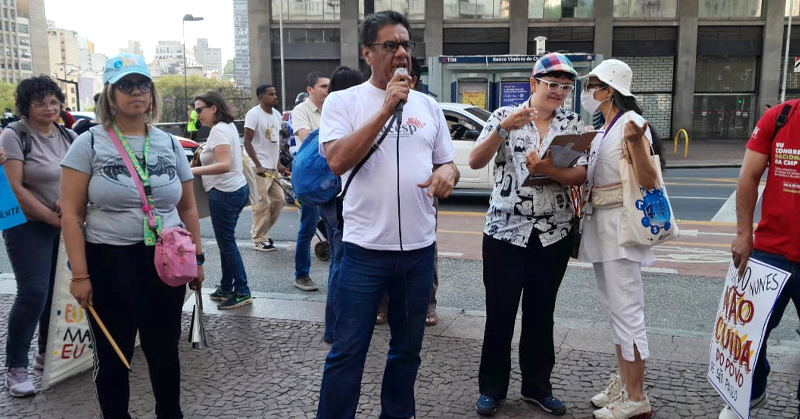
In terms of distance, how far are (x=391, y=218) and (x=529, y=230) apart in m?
0.90

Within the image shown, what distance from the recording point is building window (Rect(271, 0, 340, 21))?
2958cm

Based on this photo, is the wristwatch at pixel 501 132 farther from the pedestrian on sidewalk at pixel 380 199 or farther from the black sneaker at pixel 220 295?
the black sneaker at pixel 220 295

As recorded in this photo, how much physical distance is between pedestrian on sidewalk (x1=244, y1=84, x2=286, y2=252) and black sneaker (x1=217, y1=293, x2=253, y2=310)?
7.51 ft

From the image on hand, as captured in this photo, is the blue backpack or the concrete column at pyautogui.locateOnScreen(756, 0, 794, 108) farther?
the concrete column at pyautogui.locateOnScreen(756, 0, 794, 108)

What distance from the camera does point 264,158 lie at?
800 cm

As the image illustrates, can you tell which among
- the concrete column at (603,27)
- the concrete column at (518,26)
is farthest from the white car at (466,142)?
the concrete column at (603,27)

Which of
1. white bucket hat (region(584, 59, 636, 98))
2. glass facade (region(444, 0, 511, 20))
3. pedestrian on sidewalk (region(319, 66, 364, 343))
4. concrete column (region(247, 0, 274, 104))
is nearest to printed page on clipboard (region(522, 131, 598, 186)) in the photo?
white bucket hat (region(584, 59, 636, 98))

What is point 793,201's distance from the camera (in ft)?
10.3

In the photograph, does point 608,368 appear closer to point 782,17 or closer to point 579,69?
point 579,69

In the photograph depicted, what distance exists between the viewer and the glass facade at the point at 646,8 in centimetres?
2834

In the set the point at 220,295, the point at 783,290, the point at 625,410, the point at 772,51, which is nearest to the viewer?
the point at 783,290

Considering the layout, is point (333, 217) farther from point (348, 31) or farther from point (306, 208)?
point (348, 31)

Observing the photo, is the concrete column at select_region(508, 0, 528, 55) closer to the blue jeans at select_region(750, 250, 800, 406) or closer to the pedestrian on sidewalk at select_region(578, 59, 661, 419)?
the pedestrian on sidewalk at select_region(578, 59, 661, 419)

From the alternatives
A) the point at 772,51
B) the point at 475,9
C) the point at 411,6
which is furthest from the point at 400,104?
the point at 772,51
